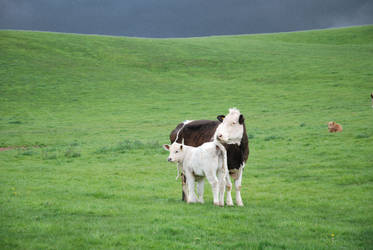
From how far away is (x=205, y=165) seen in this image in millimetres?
9961

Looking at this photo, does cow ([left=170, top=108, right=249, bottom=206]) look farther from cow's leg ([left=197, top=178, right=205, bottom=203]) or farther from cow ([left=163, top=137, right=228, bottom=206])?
cow's leg ([left=197, top=178, right=205, bottom=203])

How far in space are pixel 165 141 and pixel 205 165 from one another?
13060mm

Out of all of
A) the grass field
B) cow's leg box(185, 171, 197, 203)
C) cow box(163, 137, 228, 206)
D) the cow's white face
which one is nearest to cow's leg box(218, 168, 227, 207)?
cow box(163, 137, 228, 206)

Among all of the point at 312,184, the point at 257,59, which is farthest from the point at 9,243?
the point at 257,59

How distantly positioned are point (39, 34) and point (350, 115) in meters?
57.0

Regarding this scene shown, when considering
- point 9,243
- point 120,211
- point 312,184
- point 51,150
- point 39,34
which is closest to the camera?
point 9,243

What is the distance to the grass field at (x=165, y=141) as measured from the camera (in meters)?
8.10

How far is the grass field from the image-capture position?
8102 mm

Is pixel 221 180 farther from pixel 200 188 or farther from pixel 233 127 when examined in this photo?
A: pixel 233 127

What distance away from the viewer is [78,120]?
3412 centimetres

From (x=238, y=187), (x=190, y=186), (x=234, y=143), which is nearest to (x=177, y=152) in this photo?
(x=190, y=186)

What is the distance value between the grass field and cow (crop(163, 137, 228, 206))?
0.54m

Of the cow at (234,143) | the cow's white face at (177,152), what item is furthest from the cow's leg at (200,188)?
the cow's white face at (177,152)

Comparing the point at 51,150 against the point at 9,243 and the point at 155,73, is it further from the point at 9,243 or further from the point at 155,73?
the point at 155,73
